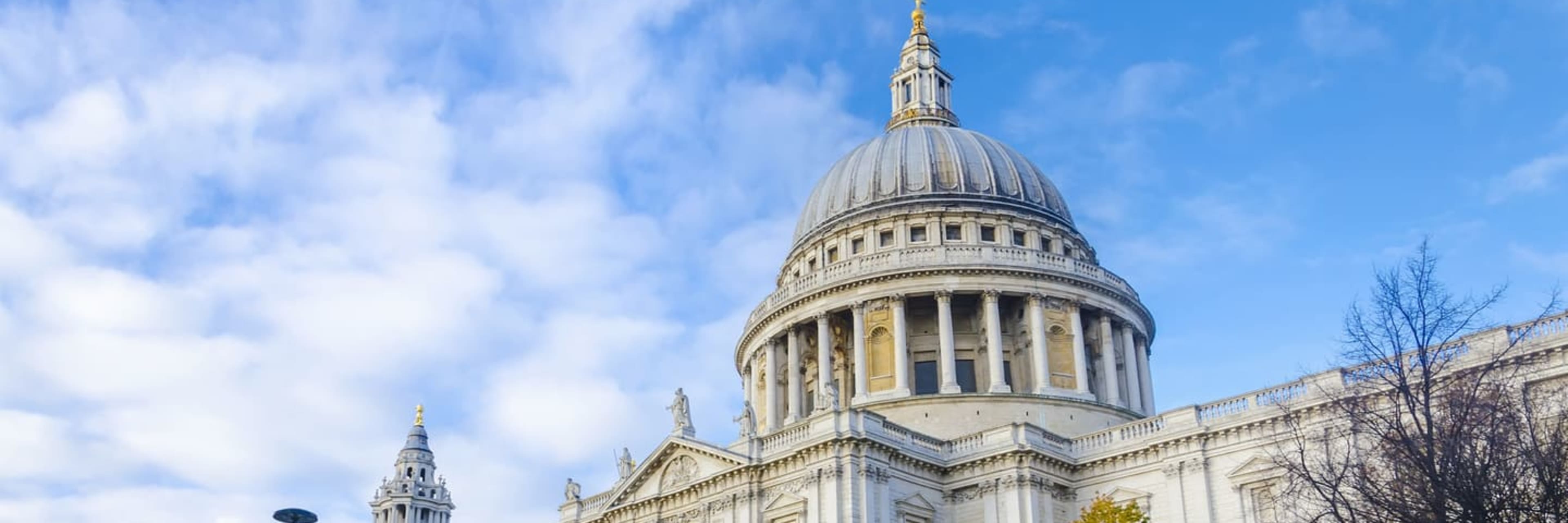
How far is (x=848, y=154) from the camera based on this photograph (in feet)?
221

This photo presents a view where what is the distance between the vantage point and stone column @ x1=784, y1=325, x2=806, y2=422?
56969 millimetres

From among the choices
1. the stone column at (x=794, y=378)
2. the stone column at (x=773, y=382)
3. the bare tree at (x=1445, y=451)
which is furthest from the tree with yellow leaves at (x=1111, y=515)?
the stone column at (x=773, y=382)

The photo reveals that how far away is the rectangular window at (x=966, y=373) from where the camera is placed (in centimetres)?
5450

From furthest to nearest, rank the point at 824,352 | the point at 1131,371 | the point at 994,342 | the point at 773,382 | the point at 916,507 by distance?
the point at 773,382 → the point at 1131,371 → the point at 824,352 → the point at 994,342 → the point at 916,507

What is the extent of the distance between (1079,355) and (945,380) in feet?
19.1

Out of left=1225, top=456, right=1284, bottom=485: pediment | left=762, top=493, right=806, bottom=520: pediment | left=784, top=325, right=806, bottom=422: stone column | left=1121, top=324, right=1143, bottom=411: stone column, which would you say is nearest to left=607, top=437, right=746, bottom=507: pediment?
left=762, top=493, right=806, bottom=520: pediment

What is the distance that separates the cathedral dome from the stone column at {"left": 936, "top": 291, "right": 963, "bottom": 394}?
22.5ft

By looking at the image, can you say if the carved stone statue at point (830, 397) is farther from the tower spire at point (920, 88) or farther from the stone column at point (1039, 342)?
the tower spire at point (920, 88)

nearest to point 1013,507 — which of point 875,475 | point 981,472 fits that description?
point 981,472

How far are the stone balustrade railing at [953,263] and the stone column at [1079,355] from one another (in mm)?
1704

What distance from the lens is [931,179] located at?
200ft

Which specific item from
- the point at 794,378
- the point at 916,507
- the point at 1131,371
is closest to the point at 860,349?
the point at 794,378

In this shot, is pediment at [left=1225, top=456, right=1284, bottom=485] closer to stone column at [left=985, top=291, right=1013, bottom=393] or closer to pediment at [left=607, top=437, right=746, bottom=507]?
stone column at [left=985, top=291, right=1013, bottom=393]

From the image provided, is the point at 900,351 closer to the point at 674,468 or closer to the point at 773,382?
the point at 773,382
